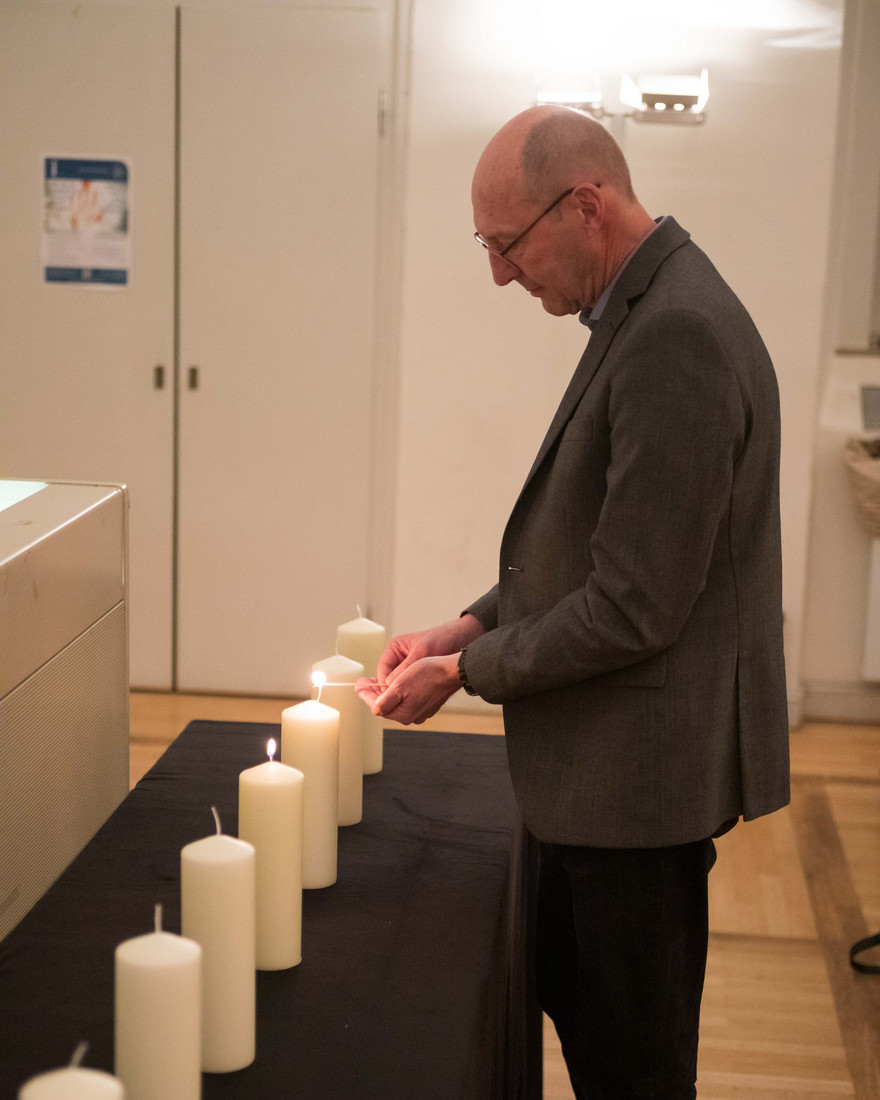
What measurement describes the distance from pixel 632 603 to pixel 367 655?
49cm

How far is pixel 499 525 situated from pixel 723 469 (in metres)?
2.53

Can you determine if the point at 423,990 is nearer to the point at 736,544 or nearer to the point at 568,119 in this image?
the point at 736,544

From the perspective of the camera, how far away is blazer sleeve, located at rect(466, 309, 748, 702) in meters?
1.08

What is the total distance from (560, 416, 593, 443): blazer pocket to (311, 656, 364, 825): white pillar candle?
0.39 m

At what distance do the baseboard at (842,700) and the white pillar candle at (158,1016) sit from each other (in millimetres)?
3245

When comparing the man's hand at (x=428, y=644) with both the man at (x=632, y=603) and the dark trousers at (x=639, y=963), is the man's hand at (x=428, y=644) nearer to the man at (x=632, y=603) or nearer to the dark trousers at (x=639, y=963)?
the man at (x=632, y=603)

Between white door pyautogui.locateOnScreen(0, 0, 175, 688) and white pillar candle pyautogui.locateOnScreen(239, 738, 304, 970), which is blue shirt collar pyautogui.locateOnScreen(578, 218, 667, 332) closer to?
white pillar candle pyautogui.locateOnScreen(239, 738, 304, 970)

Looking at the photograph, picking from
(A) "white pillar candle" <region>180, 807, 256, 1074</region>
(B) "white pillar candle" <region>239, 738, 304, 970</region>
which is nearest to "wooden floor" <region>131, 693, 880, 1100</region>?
(B) "white pillar candle" <region>239, 738, 304, 970</region>

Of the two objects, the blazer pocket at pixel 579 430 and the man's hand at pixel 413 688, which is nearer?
the blazer pocket at pixel 579 430

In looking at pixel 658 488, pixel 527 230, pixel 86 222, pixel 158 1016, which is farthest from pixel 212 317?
pixel 158 1016

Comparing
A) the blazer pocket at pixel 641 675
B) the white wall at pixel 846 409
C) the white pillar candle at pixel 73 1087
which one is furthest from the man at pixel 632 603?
the white wall at pixel 846 409

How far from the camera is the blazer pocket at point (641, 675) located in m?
1.16

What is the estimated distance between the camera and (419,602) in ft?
12.0

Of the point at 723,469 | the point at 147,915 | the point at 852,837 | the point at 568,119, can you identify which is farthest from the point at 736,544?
the point at 852,837
